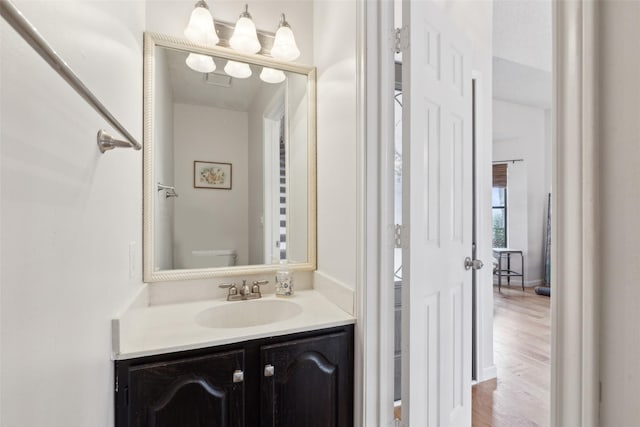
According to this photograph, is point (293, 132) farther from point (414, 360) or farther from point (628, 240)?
point (628, 240)

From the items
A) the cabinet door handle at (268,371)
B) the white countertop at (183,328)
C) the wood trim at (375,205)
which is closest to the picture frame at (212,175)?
the white countertop at (183,328)

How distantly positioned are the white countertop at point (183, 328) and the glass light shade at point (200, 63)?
1240 millimetres

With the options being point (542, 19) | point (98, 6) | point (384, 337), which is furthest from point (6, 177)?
point (542, 19)

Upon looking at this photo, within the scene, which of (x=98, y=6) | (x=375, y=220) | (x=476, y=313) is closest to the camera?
(x=98, y=6)

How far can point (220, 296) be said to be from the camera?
1655mm

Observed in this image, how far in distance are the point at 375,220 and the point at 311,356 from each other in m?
0.61

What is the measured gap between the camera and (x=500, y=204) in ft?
17.5

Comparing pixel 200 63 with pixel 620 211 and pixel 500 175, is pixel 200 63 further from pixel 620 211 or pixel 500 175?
pixel 500 175

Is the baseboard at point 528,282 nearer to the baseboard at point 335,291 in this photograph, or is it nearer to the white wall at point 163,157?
the baseboard at point 335,291

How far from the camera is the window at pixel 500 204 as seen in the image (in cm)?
525

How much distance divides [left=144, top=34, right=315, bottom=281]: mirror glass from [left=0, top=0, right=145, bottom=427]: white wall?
1.81 feet

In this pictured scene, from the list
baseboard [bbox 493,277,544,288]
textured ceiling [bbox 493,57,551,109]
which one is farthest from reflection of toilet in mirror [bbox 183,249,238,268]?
baseboard [bbox 493,277,544,288]

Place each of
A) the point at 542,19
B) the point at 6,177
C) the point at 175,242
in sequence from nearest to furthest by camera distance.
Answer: the point at 6,177, the point at 175,242, the point at 542,19

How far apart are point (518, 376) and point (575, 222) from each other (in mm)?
2427
